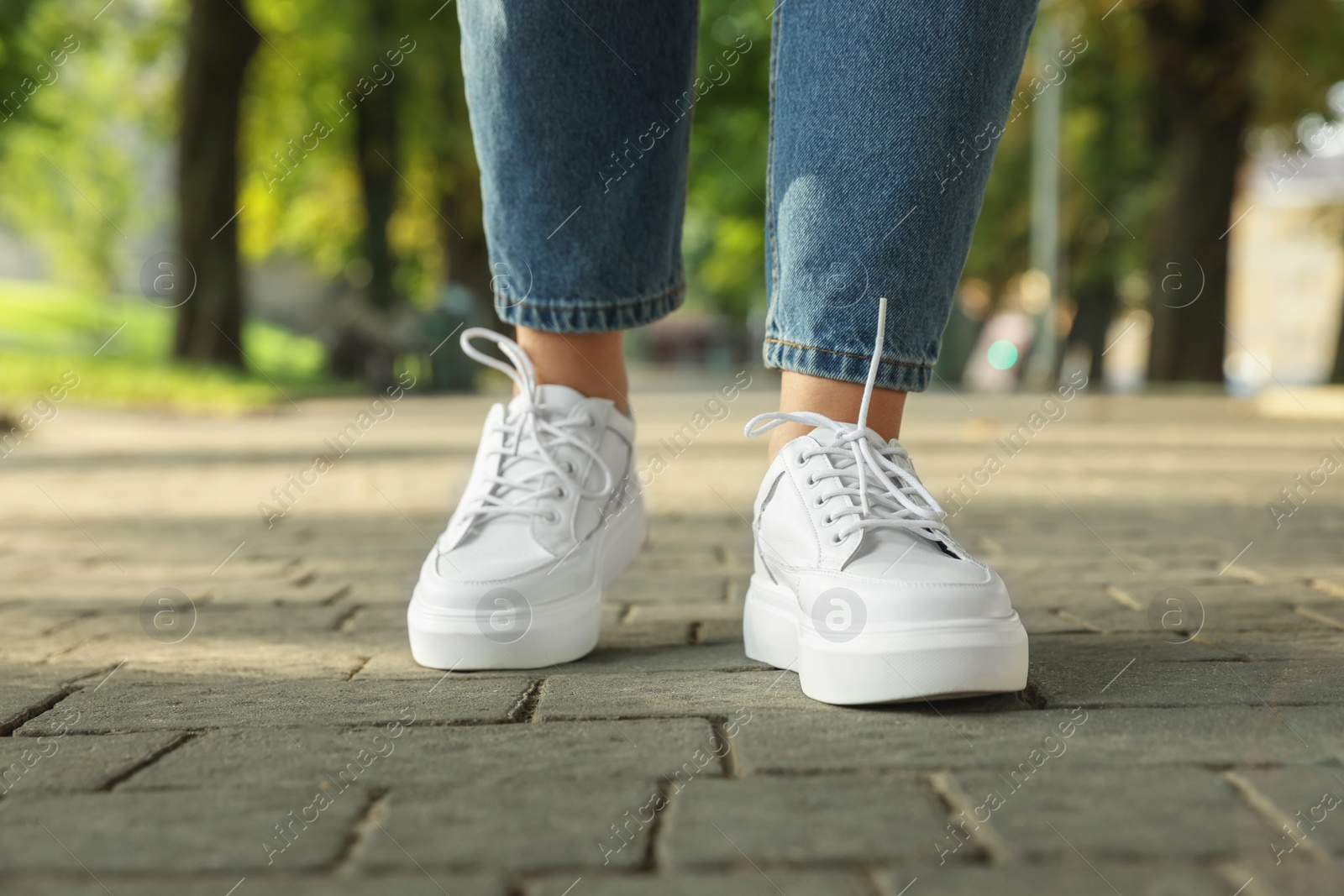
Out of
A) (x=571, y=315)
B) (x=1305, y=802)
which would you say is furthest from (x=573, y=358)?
(x=1305, y=802)

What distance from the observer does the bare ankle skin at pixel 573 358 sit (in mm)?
2049

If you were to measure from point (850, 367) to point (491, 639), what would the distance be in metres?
0.67

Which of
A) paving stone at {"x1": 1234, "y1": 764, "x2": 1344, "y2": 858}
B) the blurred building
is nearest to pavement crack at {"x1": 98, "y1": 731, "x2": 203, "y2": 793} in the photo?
paving stone at {"x1": 1234, "y1": 764, "x2": 1344, "y2": 858}

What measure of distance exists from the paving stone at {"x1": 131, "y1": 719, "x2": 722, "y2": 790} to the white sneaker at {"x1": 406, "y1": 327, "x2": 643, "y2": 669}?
1.12 feet

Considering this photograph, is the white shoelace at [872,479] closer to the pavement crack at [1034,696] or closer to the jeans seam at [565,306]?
the pavement crack at [1034,696]

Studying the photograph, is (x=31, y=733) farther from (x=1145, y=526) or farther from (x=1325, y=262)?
(x=1325, y=262)

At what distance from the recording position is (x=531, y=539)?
1897mm

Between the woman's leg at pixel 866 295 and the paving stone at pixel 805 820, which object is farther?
the woman's leg at pixel 866 295

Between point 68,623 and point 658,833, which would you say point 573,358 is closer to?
point 658,833

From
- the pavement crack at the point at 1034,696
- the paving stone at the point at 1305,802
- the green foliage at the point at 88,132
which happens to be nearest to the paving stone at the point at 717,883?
the paving stone at the point at 1305,802

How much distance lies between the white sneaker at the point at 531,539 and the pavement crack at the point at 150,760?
17.0 inches

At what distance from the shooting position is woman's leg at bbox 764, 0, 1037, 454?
1.65 meters

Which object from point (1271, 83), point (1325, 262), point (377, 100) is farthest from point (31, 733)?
point (1325, 262)

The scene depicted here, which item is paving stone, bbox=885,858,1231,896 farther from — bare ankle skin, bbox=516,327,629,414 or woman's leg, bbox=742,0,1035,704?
bare ankle skin, bbox=516,327,629,414
